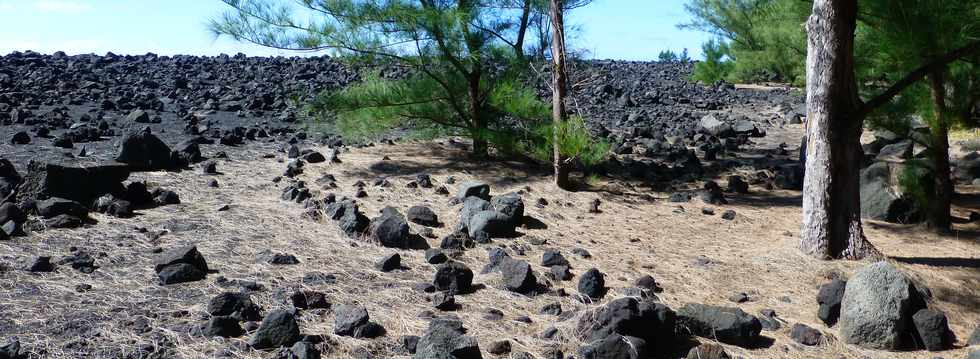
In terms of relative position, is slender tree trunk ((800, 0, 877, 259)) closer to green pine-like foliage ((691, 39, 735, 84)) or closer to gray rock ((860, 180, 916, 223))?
gray rock ((860, 180, 916, 223))

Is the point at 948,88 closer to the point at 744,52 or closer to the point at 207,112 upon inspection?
the point at 744,52

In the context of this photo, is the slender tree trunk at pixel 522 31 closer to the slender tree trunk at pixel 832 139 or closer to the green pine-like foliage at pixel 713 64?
the slender tree trunk at pixel 832 139

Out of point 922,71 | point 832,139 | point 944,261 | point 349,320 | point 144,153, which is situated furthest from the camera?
point 144,153

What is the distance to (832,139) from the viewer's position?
6.44 metres

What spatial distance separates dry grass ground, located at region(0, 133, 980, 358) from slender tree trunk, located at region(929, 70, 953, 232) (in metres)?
0.23

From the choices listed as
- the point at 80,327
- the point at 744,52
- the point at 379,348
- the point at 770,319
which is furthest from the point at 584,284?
the point at 744,52

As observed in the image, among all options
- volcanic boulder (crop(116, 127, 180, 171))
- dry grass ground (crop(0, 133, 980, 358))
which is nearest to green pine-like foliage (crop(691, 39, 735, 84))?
dry grass ground (crop(0, 133, 980, 358))

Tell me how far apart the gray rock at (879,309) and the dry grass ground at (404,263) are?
0.10 metres

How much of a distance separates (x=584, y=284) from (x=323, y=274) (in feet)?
5.69

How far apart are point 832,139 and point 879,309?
1.98m

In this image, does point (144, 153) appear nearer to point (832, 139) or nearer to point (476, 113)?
point (476, 113)

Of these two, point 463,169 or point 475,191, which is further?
point 463,169

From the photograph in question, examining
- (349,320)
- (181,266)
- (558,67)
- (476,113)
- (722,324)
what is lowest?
(722,324)

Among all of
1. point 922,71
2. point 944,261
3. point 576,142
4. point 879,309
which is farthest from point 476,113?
point 879,309
